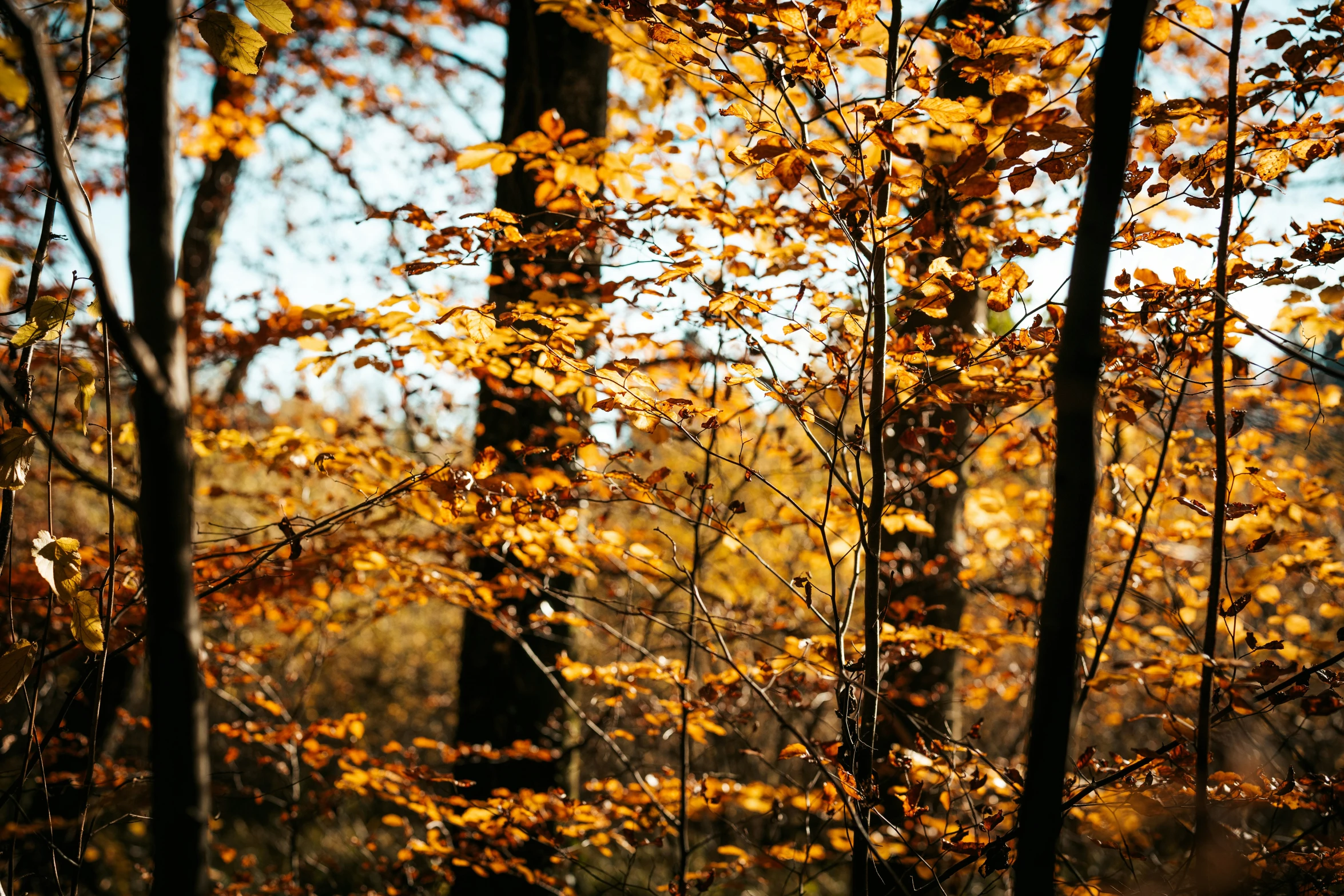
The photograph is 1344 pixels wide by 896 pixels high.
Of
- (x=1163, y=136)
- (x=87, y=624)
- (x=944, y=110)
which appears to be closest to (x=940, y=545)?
(x=1163, y=136)

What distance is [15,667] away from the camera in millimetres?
1220

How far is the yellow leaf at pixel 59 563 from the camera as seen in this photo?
3.85 ft

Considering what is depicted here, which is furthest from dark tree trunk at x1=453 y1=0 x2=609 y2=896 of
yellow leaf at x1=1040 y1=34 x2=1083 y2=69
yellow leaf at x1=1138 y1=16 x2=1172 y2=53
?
yellow leaf at x1=1138 y1=16 x2=1172 y2=53

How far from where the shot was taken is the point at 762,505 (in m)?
6.84

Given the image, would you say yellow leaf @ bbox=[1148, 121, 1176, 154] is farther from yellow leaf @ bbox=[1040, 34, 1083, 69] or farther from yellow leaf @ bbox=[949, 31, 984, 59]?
yellow leaf @ bbox=[949, 31, 984, 59]

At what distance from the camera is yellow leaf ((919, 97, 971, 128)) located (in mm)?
1360

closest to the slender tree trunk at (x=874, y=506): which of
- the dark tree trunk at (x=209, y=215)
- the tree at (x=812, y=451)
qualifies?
the tree at (x=812, y=451)

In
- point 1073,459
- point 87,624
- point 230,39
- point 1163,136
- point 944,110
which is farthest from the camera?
point 1163,136

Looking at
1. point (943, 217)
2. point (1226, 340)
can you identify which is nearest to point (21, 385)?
point (943, 217)

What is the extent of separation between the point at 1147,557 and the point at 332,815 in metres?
3.77

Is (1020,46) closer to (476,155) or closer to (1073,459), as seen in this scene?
(1073,459)

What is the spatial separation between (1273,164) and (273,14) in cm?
201

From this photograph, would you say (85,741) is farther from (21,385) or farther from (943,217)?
(943,217)

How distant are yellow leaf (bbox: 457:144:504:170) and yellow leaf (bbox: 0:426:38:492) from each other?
119 cm
